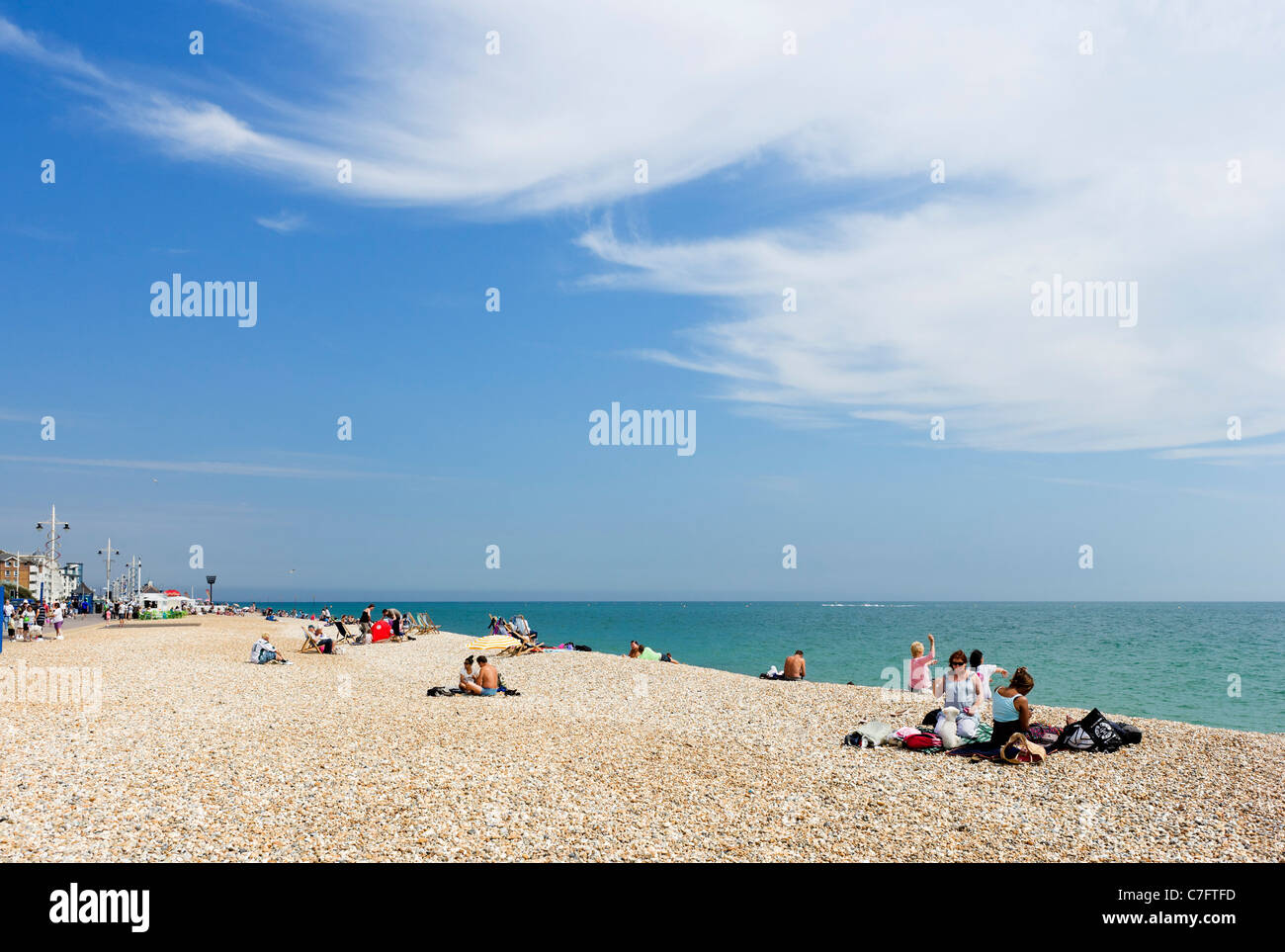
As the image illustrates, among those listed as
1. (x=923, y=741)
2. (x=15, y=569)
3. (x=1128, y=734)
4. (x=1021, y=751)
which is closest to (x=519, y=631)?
(x=923, y=741)

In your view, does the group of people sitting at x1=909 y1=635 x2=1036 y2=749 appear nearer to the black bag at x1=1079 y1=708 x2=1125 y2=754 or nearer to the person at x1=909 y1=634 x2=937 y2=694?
the person at x1=909 y1=634 x2=937 y2=694

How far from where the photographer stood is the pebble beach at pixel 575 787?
26.1ft

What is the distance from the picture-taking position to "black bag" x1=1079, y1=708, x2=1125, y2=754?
40.9 feet

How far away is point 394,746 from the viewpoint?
11688mm

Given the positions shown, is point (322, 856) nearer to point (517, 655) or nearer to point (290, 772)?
point (290, 772)

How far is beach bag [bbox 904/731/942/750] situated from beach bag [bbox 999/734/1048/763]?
1.02m

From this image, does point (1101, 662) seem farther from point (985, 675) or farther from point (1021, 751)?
point (1021, 751)

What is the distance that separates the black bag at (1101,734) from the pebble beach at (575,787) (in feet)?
0.75

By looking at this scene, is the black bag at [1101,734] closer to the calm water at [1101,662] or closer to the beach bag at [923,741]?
the beach bag at [923,741]

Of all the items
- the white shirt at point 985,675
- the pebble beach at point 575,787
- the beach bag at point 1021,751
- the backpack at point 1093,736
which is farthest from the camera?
the white shirt at point 985,675

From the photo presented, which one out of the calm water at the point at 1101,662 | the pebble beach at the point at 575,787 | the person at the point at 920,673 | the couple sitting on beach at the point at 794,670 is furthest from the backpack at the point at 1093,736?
the calm water at the point at 1101,662

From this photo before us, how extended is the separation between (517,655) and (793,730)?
1488 centimetres

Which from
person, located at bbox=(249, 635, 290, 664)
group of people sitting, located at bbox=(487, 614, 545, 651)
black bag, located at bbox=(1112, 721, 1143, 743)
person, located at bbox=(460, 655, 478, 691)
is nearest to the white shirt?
black bag, located at bbox=(1112, 721, 1143, 743)
